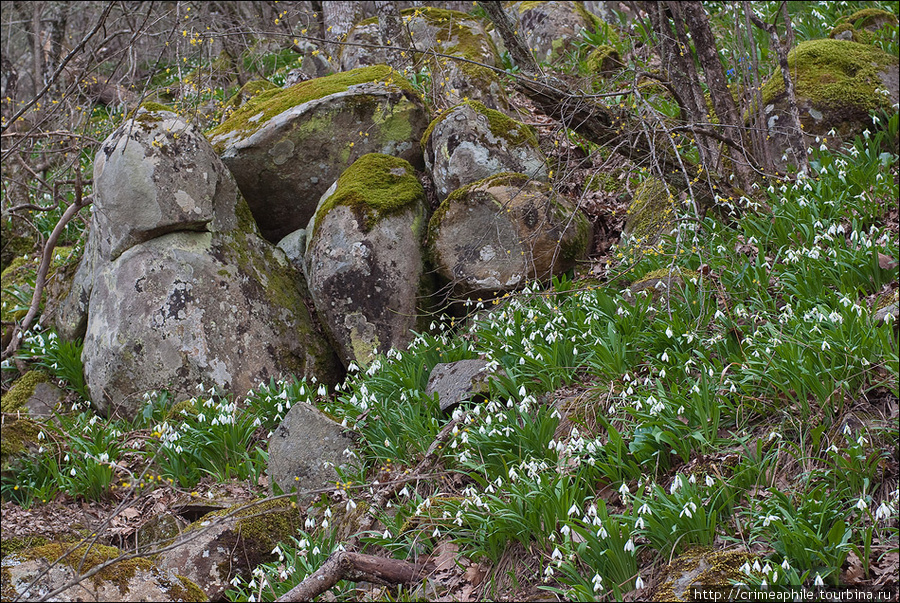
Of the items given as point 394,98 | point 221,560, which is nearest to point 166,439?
point 221,560

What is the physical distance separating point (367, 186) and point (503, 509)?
361cm

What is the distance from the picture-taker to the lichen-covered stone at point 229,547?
423 centimetres

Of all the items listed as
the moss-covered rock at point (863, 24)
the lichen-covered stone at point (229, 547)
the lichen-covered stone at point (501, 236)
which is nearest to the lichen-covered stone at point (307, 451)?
the lichen-covered stone at point (229, 547)

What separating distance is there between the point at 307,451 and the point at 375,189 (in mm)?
2590

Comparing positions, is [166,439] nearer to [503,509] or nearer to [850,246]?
[503,509]

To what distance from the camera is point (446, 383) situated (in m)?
5.15

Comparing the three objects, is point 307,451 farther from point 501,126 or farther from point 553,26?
point 553,26

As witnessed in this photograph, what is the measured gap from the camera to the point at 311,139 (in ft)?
23.0

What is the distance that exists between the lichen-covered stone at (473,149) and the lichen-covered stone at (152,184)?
2031 mm

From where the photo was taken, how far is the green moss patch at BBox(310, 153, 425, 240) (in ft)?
20.7

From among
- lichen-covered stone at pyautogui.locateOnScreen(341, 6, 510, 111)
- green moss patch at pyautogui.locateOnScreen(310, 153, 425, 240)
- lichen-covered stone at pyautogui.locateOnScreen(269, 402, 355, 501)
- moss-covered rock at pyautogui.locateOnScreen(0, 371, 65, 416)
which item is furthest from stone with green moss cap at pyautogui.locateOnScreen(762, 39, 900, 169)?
moss-covered rock at pyautogui.locateOnScreen(0, 371, 65, 416)

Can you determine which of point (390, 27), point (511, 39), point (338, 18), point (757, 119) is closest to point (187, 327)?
point (511, 39)

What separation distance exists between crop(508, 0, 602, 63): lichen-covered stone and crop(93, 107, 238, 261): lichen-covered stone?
5440mm

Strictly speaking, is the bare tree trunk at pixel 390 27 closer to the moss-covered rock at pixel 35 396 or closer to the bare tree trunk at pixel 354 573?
the moss-covered rock at pixel 35 396
